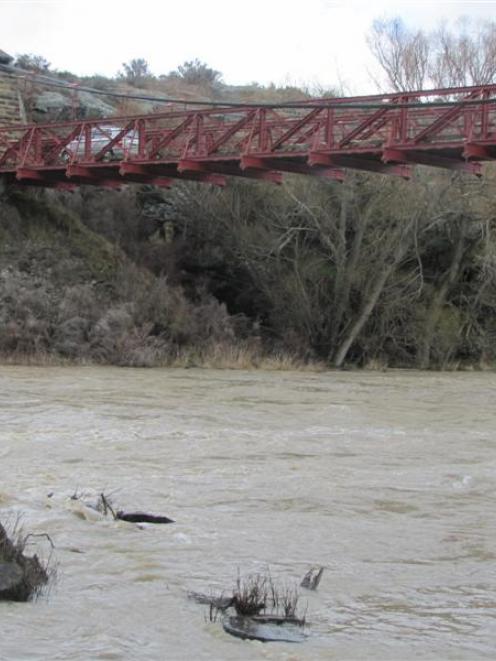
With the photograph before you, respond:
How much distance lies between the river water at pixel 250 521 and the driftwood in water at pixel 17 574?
3.9 inches

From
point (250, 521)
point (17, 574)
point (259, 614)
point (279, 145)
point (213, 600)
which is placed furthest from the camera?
point (279, 145)

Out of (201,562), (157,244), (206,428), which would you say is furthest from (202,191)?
(201,562)

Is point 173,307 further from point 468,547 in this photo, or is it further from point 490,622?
point 490,622

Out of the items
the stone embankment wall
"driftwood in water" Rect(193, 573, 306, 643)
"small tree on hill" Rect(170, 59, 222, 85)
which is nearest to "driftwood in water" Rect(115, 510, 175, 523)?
"driftwood in water" Rect(193, 573, 306, 643)

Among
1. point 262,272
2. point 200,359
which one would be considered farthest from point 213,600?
point 262,272

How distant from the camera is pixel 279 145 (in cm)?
2631

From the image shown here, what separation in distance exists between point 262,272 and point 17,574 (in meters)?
29.1

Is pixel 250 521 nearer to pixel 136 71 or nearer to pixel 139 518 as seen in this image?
pixel 139 518

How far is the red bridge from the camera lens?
77.7ft

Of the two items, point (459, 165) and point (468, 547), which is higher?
point (459, 165)

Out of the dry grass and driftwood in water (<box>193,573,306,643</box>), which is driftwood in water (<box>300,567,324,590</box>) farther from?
the dry grass

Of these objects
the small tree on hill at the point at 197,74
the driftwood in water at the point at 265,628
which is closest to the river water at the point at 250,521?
the driftwood in water at the point at 265,628

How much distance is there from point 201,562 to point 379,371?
85.5ft

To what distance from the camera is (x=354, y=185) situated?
33312mm
